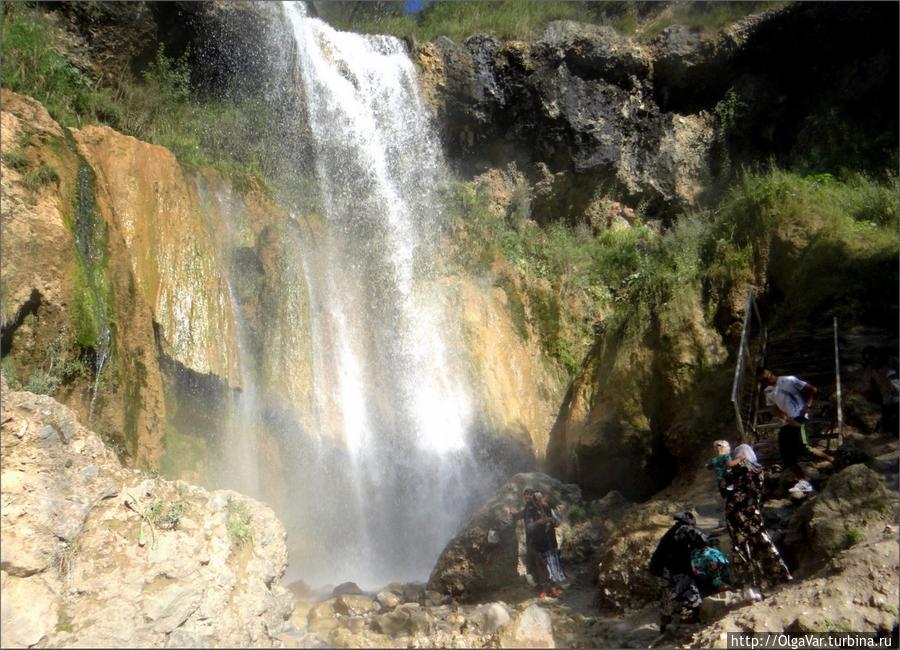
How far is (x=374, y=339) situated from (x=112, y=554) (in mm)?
8141

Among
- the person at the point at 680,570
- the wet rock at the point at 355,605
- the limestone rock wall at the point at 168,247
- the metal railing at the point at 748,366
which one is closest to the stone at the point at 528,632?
the person at the point at 680,570

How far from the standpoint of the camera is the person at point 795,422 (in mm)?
7254

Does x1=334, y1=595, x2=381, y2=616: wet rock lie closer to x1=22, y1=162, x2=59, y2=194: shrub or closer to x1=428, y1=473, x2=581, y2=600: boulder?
x1=428, y1=473, x2=581, y2=600: boulder

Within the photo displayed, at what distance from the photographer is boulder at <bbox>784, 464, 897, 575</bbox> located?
19.8 feet

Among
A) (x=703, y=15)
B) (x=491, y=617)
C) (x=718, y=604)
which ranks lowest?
(x=718, y=604)

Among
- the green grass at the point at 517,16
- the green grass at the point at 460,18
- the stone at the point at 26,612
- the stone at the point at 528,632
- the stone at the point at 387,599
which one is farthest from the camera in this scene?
the green grass at the point at 517,16

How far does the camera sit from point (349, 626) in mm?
6121

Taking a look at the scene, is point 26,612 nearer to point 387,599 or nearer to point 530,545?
point 387,599

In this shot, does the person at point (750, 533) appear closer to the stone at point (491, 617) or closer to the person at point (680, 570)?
the person at point (680, 570)

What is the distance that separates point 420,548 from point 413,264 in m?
5.90

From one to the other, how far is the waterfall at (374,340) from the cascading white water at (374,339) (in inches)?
0.9

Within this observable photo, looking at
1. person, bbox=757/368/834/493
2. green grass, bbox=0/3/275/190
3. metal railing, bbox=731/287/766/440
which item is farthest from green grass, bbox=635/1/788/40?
person, bbox=757/368/834/493

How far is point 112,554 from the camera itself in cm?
499

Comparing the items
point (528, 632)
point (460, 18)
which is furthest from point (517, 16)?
point (528, 632)
